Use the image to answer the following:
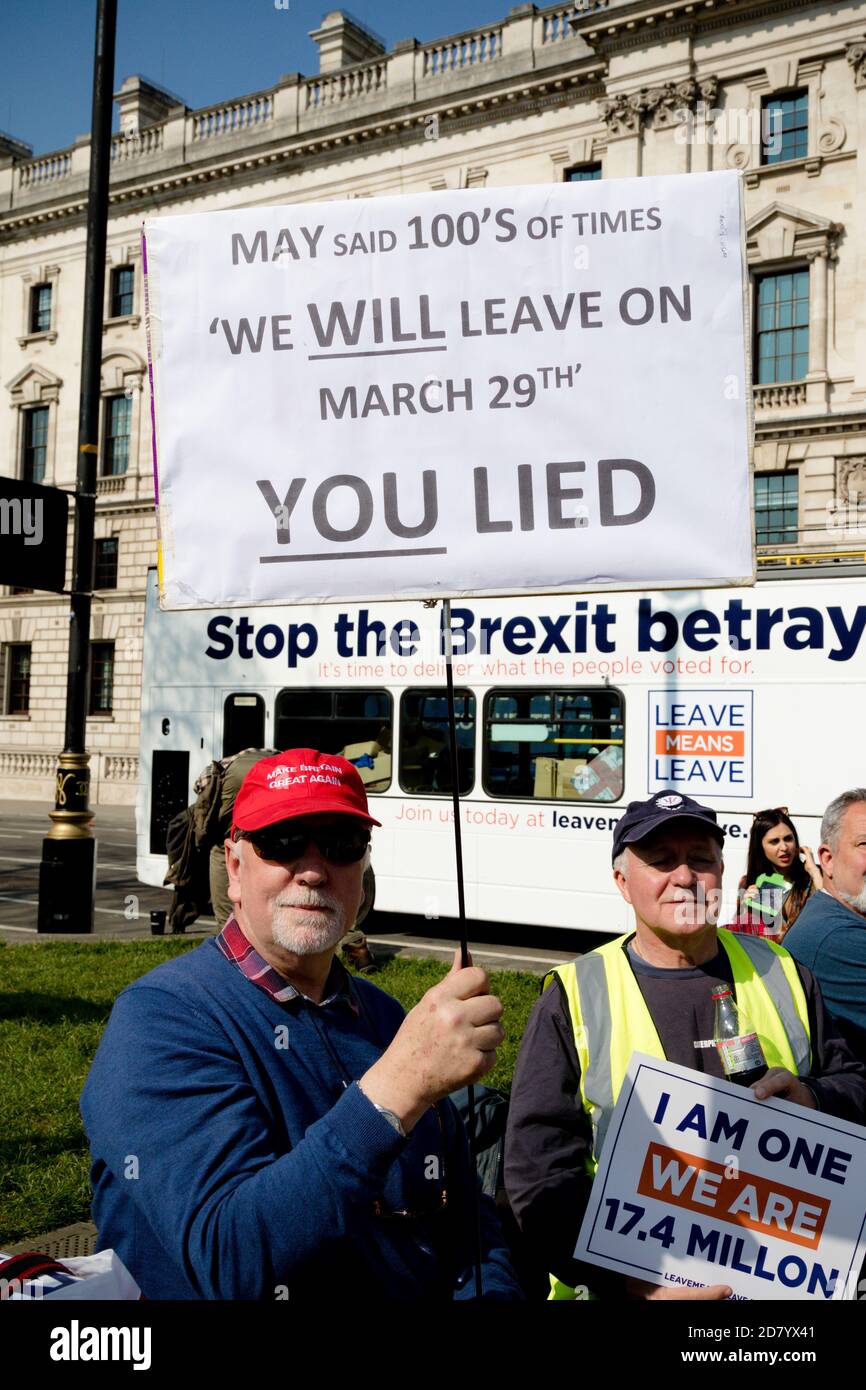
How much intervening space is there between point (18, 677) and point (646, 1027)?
41.2 m

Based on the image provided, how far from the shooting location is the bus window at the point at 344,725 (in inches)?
496

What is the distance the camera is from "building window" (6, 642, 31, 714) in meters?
41.0

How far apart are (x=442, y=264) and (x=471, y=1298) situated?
7.14 ft

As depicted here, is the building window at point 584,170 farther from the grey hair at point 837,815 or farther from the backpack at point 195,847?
the grey hair at point 837,815

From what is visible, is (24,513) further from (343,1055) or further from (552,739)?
(343,1055)

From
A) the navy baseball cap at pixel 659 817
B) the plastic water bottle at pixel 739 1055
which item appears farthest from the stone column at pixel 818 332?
the plastic water bottle at pixel 739 1055

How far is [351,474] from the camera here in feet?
8.77

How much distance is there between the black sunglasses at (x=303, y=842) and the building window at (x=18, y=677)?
134 feet

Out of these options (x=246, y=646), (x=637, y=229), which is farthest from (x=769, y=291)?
(x=637, y=229)

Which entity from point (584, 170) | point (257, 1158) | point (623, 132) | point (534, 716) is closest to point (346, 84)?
point (584, 170)

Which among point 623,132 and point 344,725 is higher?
point 623,132

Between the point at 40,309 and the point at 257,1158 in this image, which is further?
the point at 40,309

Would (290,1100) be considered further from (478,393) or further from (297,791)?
(478,393)

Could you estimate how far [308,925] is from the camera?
85.7 inches
